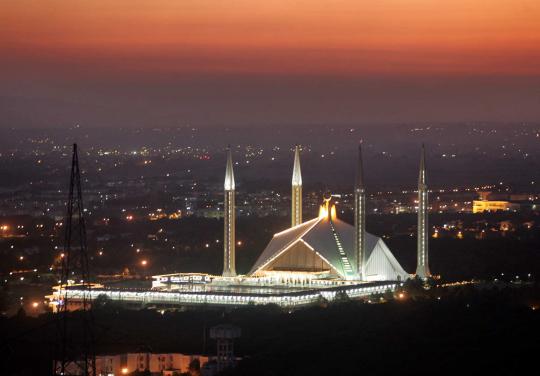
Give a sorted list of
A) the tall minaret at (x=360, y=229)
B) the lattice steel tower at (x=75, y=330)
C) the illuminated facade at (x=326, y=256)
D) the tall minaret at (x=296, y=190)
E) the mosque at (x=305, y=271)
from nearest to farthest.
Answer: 1. the lattice steel tower at (x=75, y=330)
2. the mosque at (x=305, y=271)
3. the tall minaret at (x=360, y=229)
4. the illuminated facade at (x=326, y=256)
5. the tall minaret at (x=296, y=190)

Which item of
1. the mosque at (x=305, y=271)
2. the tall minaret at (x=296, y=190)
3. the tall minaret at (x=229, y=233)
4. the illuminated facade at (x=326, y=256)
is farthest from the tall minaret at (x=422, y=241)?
the tall minaret at (x=229, y=233)

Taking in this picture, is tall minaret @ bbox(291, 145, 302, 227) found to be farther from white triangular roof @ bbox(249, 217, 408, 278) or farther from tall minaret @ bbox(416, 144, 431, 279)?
tall minaret @ bbox(416, 144, 431, 279)

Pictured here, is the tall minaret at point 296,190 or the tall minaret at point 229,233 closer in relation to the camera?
the tall minaret at point 229,233

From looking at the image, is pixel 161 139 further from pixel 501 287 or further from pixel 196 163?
pixel 501 287

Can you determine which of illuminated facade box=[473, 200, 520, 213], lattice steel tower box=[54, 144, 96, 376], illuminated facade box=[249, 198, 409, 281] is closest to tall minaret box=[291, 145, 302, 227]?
illuminated facade box=[249, 198, 409, 281]

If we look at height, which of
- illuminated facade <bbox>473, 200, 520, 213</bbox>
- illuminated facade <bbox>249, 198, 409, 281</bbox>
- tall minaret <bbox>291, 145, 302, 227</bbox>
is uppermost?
illuminated facade <bbox>473, 200, 520, 213</bbox>

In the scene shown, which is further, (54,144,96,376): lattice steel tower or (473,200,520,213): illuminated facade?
(473,200,520,213): illuminated facade

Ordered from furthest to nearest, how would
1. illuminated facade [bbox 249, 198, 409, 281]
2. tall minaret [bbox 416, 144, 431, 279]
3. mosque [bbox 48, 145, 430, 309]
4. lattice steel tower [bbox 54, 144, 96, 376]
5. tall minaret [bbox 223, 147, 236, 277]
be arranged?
tall minaret [bbox 416, 144, 431, 279] < tall minaret [bbox 223, 147, 236, 277] < illuminated facade [bbox 249, 198, 409, 281] < mosque [bbox 48, 145, 430, 309] < lattice steel tower [bbox 54, 144, 96, 376]

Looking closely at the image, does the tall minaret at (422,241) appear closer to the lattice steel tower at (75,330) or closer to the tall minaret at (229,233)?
the tall minaret at (229,233)

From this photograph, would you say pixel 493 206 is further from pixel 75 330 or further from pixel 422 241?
pixel 75 330

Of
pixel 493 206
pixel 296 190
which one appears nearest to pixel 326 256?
pixel 296 190
